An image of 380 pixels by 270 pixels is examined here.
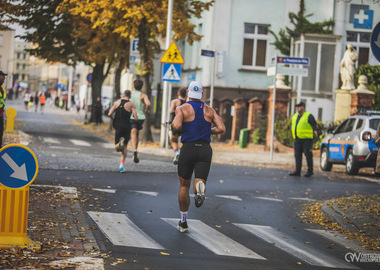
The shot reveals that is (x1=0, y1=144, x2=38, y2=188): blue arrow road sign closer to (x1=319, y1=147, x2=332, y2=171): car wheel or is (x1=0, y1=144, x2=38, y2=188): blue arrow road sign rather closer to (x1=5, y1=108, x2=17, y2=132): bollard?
(x1=319, y1=147, x2=332, y2=171): car wheel

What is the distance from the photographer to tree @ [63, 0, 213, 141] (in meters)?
27.6

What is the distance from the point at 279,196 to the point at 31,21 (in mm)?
25443

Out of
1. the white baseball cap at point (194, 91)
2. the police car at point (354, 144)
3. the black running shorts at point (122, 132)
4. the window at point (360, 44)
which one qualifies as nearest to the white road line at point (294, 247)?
the white baseball cap at point (194, 91)

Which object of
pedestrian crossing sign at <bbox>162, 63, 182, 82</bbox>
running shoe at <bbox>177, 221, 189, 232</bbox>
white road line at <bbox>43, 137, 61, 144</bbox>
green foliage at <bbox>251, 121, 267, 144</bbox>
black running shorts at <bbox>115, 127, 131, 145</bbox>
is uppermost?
pedestrian crossing sign at <bbox>162, 63, 182, 82</bbox>

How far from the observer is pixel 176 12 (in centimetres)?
2867

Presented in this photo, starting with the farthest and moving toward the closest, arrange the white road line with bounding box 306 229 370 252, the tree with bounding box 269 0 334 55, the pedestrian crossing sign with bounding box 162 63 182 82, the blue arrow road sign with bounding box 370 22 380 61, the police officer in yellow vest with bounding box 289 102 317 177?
1. the tree with bounding box 269 0 334 55
2. the pedestrian crossing sign with bounding box 162 63 182 82
3. the police officer in yellow vest with bounding box 289 102 317 177
4. the blue arrow road sign with bounding box 370 22 380 61
5. the white road line with bounding box 306 229 370 252

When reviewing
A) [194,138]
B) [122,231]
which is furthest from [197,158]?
[122,231]

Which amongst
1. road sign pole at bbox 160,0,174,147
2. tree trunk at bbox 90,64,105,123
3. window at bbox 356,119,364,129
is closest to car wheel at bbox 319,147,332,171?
window at bbox 356,119,364,129

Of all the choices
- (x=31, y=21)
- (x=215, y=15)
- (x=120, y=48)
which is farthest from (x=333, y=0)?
(x=31, y=21)

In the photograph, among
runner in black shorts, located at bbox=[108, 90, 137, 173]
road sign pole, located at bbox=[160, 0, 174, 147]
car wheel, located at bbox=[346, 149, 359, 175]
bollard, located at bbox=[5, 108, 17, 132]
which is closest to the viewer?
runner in black shorts, located at bbox=[108, 90, 137, 173]

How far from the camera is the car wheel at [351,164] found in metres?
21.6

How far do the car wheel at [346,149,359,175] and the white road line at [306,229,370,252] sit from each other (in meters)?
10.7

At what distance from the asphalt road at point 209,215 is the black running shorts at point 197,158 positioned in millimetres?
754

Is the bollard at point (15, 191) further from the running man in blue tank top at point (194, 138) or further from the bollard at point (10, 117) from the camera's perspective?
the bollard at point (10, 117)
